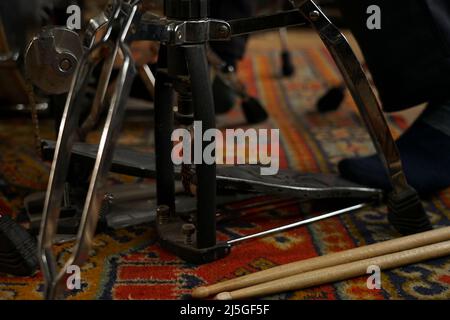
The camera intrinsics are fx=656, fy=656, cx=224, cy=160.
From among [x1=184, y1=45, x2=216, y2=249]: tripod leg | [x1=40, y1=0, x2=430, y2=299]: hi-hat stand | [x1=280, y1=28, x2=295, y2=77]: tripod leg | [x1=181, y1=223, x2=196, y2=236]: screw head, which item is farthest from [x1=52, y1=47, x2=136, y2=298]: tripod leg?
[x1=280, y1=28, x2=295, y2=77]: tripod leg

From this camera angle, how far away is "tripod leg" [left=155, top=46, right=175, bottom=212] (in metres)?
0.90

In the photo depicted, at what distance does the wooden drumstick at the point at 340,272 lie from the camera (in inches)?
30.0

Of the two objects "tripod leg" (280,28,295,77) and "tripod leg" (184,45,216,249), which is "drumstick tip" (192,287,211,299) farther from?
"tripod leg" (280,28,295,77)

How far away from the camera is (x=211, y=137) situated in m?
0.80

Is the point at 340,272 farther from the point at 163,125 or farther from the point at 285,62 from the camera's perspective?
the point at 285,62

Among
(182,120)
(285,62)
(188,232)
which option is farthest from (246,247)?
(285,62)

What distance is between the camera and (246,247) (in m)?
0.93

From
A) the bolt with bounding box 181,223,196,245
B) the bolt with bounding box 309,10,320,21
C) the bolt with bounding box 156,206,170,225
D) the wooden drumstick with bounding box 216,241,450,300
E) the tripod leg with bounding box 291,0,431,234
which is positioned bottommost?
the wooden drumstick with bounding box 216,241,450,300

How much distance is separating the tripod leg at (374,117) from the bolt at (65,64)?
1.01ft

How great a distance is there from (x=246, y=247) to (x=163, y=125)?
208mm

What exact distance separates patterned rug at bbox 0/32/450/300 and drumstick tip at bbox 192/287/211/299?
0.02 meters

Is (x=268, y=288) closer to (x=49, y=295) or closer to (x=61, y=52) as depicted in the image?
(x=49, y=295)

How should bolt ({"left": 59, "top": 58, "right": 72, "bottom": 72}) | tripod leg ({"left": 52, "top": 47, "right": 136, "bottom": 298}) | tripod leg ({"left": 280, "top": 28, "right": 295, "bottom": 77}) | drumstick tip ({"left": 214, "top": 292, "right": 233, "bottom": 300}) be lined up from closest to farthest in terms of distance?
tripod leg ({"left": 52, "top": 47, "right": 136, "bottom": 298}) < drumstick tip ({"left": 214, "top": 292, "right": 233, "bottom": 300}) < bolt ({"left": 59, "top": 58, "right": 72, "bottom": 72}) < tripod leg ({"left": 280, "top": 28, "right": 295, "bottom": 77})

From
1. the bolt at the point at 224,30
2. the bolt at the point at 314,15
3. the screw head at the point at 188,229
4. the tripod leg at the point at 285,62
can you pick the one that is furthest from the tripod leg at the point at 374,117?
the tripod leg at the point at 285,62
